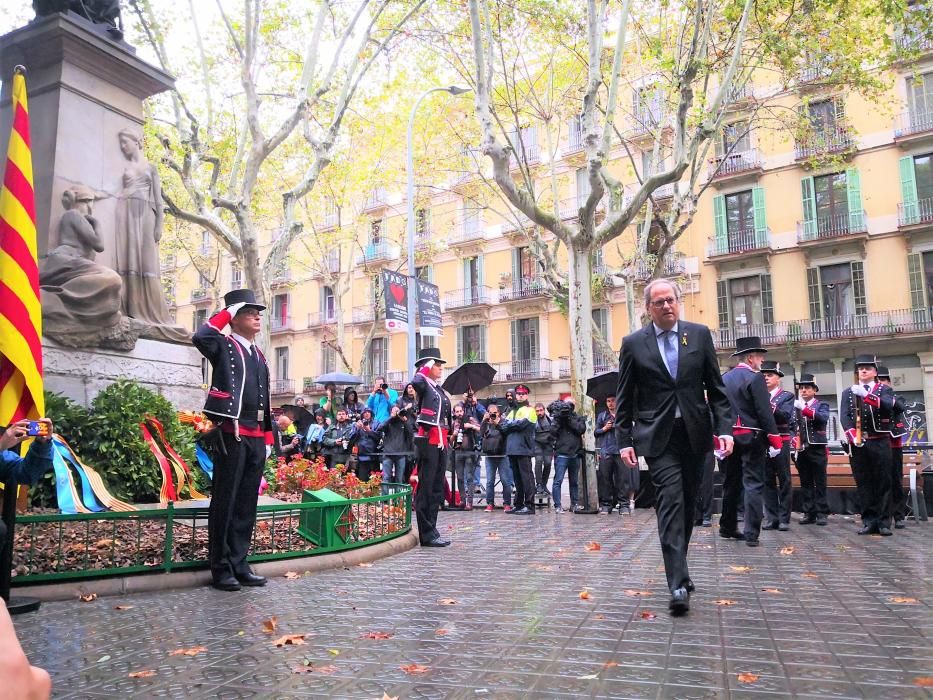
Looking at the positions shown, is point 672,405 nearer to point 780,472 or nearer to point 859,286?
point 780,472

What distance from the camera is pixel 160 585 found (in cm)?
591

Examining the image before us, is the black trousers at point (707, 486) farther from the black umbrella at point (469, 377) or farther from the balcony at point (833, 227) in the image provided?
the balcony at point (833, 227)

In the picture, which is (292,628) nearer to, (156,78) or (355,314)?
(156,78)

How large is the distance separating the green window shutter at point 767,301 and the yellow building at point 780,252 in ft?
0.16

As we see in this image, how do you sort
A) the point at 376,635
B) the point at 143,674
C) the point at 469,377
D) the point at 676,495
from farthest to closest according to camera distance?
the point at 469,377, the point at 676,495, the point at 376,635, the point at 143,674

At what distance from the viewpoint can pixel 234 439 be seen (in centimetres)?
623

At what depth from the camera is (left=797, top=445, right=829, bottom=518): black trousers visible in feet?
36.3

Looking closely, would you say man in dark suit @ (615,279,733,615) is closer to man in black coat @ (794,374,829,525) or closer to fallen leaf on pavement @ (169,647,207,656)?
fallen leaf on pavement @ (169,647,207,656)

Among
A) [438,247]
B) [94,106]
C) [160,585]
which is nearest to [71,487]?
[160,585]

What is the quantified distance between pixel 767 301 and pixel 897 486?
24.1 meters

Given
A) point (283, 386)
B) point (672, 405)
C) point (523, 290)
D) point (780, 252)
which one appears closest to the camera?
point (672, 405)

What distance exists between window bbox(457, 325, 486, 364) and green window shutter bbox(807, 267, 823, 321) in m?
16.2

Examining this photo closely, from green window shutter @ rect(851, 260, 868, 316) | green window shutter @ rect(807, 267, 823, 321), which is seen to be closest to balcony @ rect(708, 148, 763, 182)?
green window shutter @ rect(807, 267, 823, 321)

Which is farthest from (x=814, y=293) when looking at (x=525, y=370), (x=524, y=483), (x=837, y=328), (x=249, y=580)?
(x=249, y=580)
